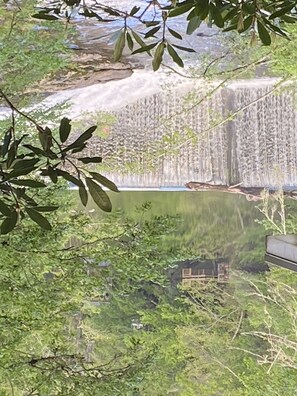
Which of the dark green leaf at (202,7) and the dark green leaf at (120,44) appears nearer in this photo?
the dark green leaf at (202,7)

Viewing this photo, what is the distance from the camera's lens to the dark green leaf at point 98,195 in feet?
2.81

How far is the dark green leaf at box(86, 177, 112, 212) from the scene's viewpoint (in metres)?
0.86

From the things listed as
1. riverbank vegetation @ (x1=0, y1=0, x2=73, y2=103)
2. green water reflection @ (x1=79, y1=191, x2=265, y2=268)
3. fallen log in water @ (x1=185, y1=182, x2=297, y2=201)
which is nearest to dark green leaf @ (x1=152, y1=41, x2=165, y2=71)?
riverbank vegetation @ (x1=0, y1=0, x2=73, y2=103)

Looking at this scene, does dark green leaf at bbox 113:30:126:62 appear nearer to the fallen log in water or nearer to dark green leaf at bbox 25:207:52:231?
dark green leaf at bbox 25:207:52:231

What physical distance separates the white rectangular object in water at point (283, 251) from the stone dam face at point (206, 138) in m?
2.31

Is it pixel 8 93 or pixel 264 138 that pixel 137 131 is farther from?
pixel 8 93

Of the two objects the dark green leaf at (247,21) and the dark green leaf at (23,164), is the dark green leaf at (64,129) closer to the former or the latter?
the dark green leaf at (23,164)

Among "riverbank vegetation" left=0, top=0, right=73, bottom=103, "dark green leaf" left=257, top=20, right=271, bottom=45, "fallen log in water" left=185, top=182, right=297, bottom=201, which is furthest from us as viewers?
"fallen log in water" left=185, top=182, right=297, bottom=201

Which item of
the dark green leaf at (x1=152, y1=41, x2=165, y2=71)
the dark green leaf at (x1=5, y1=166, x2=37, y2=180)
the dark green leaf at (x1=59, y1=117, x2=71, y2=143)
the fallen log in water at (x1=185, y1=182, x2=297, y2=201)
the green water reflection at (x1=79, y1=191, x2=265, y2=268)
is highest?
the dark green leaf at (x1=152, y1=41, x2=165, y2=71)

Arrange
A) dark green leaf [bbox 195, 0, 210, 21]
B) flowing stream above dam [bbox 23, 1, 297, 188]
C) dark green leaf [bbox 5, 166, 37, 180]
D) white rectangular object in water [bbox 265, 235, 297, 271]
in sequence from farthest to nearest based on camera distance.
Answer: flowing stream above dam [bbox 23, 1, 297, 188] → white rectangular object in water [bbox 265, 235, 297, 271] → dark green leaf [bbox 195, 0, 210, 21] → dark green leaf [bbox 5, 166, 37, 180]

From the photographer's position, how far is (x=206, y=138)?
4.59 metres

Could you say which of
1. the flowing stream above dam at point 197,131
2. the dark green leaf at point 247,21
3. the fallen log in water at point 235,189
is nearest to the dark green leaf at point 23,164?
the dark green leaf at point 247,21

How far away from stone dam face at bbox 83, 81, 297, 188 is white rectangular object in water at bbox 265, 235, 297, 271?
231 cm

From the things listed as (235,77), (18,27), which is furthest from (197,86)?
(18,27)
